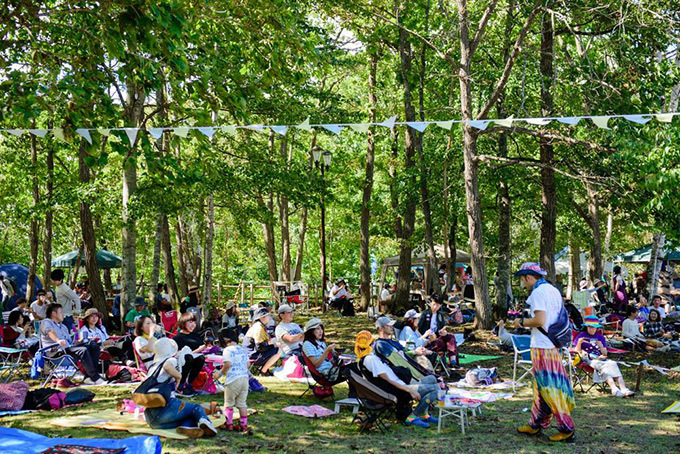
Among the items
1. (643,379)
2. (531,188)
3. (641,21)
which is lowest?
(643,379)

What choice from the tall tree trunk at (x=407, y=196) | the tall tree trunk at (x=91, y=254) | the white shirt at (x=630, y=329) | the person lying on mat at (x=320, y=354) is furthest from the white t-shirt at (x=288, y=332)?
the tall tree trunk at (x=407, y=196)

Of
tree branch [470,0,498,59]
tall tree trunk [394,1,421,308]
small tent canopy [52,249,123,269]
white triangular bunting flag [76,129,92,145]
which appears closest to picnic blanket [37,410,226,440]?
white triangular bunting flag [76,129,92,145]

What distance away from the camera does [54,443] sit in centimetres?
557

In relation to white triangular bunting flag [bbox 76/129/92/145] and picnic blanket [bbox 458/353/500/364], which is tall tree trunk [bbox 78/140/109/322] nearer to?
white triangular bunting flag [bbox 76/129/92/145]

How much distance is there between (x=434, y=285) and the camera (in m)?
19.4

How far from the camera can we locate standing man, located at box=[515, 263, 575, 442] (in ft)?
20.9

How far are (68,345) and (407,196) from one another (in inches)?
414

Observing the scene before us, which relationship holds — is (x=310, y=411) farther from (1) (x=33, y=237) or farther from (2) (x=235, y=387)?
(1) (x=33, y=237)

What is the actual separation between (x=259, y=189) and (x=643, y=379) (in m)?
8.33

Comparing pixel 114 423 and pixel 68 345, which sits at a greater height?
pixel 68 345

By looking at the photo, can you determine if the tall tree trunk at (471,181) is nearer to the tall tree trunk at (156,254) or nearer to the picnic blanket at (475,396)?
the tall tree trunk at (156,254)

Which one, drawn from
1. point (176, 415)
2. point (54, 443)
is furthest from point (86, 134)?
point (54, 443)

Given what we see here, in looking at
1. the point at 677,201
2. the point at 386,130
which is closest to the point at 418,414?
the point at 677,201

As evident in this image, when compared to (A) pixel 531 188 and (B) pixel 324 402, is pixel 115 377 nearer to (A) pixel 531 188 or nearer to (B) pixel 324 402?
(B) pixel 324 402
